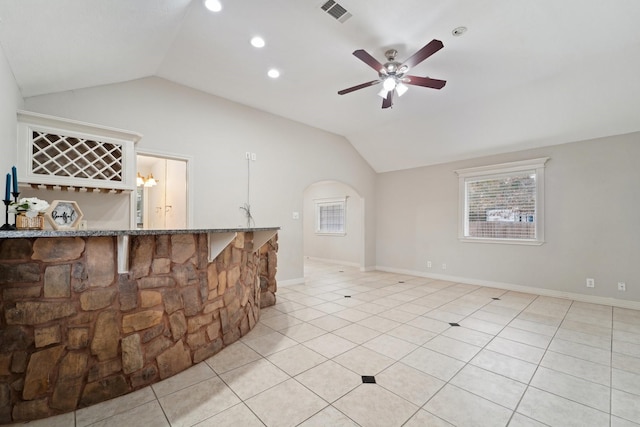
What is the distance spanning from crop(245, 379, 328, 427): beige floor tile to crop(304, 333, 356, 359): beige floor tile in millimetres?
573

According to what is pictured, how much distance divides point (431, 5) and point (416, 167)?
4.25 metres

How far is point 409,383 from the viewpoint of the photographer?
2.10 metres

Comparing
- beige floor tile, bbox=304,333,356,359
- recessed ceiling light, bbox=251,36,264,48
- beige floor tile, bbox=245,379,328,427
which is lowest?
beige floor tile, bbox=304,333,356,359

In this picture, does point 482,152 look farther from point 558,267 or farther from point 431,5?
point 431,5

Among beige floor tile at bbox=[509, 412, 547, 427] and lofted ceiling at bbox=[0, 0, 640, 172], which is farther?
lofted ceiling at bbox=[0, 0, 640, 172]

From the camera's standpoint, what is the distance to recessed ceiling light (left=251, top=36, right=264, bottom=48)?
2.88 metres

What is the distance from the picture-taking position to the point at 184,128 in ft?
13.0

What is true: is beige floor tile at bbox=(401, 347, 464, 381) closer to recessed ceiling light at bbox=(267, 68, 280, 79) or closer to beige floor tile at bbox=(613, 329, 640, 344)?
beige floor tile at bbox=(613, 329, 640, 344)

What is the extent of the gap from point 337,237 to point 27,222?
6.77m

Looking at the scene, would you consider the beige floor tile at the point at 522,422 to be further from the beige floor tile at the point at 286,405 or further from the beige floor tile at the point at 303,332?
the beige floor tile at the point at 303,332

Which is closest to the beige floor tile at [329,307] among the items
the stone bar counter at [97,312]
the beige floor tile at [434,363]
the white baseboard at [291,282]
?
the white baseboard at [291,282]

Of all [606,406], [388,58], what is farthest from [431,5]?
[606,406]

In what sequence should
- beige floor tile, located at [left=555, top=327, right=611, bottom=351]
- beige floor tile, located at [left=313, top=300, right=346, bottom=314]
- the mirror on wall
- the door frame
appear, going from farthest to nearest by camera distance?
the mirror on wall < beige floor tile, located at [left=313, top=300, right=346, bottom=314] < the door frame < beige floor tile, located at [left=555, top=327, right=611, bottom=351]

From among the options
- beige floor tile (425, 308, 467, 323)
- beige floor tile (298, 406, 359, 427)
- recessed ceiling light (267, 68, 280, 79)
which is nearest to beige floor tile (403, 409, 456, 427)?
beige floor tile (298, 406, 359, 427)
